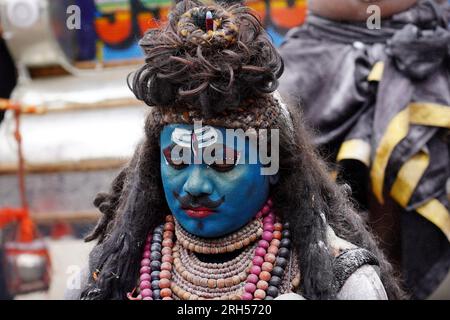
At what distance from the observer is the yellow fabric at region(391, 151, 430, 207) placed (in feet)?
9.81

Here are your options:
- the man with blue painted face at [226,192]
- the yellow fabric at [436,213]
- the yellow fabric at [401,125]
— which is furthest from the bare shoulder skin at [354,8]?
the man with blue painted face at [226,192]

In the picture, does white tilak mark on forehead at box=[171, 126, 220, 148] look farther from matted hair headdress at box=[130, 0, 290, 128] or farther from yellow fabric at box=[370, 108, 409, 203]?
yellow fabric at box=[370, 108, 409, 203]

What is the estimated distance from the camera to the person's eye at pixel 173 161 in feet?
6.41

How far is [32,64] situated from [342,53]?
7.02 ft

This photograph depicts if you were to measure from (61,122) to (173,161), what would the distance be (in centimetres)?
257

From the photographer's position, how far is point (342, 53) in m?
3.21

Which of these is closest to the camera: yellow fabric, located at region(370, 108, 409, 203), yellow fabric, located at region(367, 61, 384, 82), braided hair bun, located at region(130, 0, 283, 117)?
braided hair bun, located at region(130, 0, 283, 117)

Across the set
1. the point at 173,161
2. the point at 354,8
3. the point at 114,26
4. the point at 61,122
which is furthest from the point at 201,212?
the point at 114,26

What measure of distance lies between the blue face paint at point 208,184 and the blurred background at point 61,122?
6.59 ft

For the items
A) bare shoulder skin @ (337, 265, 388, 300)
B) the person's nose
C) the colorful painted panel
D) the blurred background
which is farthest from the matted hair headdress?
the colorful painted panel

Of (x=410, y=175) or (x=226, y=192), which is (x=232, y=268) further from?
(x=410, y=175)

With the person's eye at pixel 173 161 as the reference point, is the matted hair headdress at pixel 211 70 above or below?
above

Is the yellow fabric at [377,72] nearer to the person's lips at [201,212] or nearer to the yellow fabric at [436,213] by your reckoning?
the yellow fabric at [436,213]
